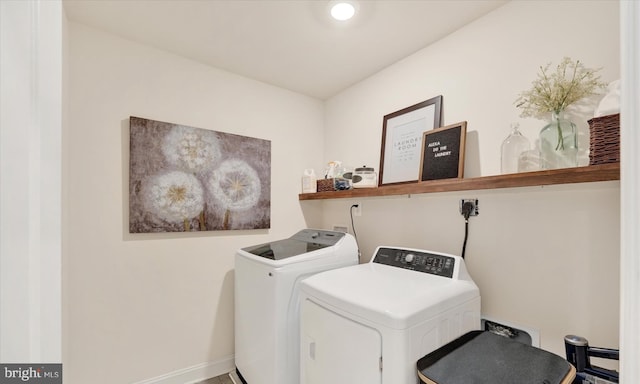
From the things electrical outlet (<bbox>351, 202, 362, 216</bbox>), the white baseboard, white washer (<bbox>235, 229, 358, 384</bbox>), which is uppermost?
electrical outlet (<bbox>351, 202, 362, 216</bbox>)

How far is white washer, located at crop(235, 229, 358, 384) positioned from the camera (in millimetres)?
1570

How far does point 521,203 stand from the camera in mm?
1412

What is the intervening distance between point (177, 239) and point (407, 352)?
1693 millimetres

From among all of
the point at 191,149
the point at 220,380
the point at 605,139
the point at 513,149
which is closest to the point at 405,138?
the point at 513,149

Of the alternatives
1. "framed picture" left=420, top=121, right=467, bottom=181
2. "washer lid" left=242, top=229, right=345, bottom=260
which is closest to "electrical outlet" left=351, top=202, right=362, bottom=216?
"washer lid" left=242, top=229, right=345, bottom=260

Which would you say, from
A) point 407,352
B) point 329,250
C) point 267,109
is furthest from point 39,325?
point 267,109

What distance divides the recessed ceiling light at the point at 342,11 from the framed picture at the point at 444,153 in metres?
0.84

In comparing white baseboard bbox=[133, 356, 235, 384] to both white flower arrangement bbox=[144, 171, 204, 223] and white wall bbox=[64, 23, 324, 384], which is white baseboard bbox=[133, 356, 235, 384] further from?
white flower arrangement bbox=[144, 171, 204, 223]

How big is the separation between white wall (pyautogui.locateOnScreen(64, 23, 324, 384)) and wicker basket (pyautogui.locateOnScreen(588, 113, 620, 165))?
209 centimetres

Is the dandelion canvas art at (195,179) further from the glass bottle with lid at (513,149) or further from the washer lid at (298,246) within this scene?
the glass bottle with lid at (513,149)

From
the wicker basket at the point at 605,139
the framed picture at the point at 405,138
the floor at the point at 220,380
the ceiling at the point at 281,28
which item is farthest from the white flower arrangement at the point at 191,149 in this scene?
the wicker basket at the point at 605,139

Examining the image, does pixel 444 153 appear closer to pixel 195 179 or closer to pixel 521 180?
pixel 521 180

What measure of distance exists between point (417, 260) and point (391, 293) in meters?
0.48

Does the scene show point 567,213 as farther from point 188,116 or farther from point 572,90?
point 188,116
